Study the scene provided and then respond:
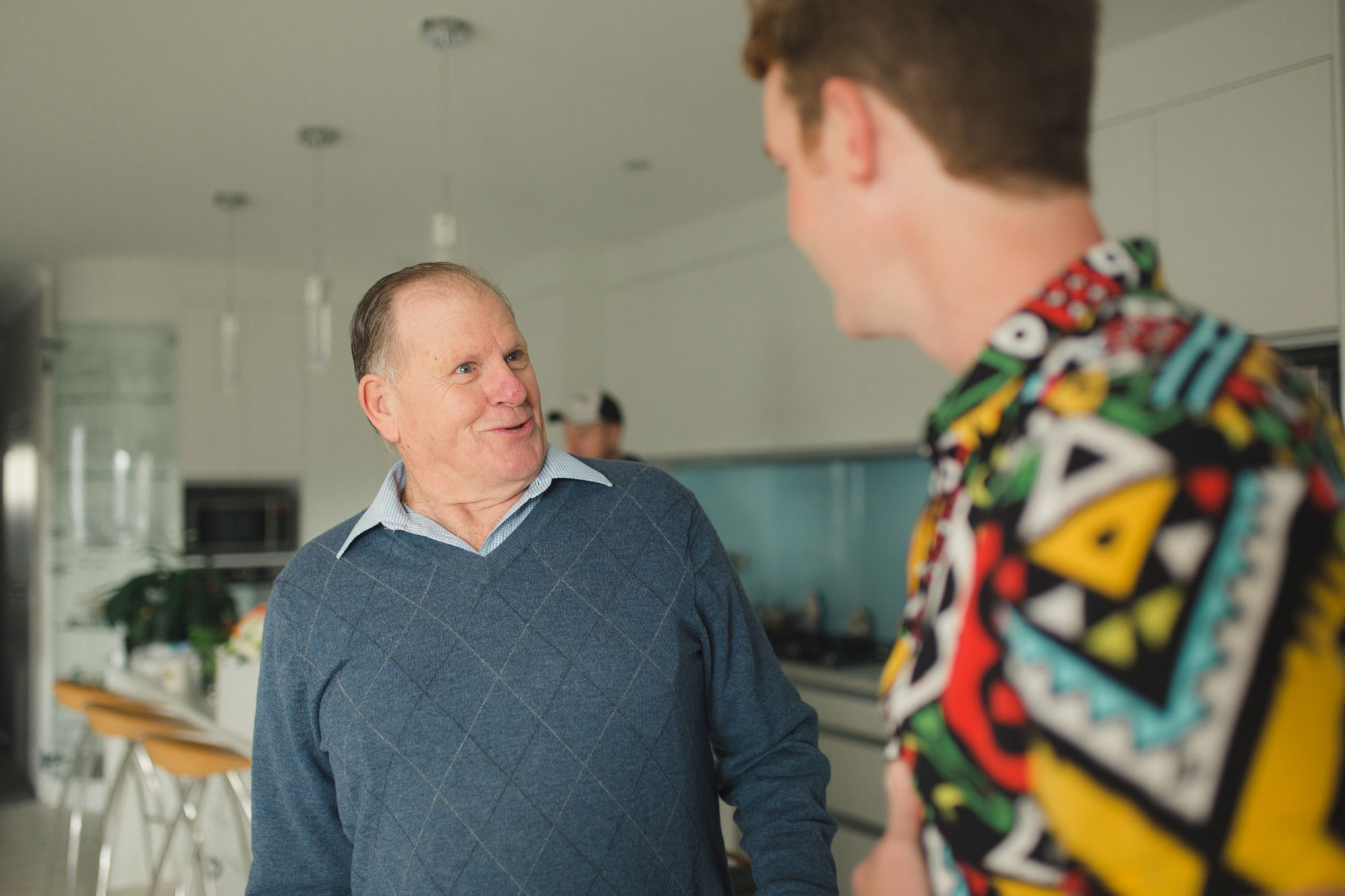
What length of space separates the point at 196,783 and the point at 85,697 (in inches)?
26.5

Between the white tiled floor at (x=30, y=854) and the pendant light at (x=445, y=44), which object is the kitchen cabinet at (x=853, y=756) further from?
the white tiled floor at (x=30, y=854)

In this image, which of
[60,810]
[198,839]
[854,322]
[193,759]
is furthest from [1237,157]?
[60,810]

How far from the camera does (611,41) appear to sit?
2656 mm

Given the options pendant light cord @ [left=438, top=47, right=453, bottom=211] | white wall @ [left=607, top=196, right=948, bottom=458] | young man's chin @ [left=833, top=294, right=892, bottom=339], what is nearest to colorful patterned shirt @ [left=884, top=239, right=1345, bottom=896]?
young man's chin @ [left=833, top=294, right=892, bottom=339]

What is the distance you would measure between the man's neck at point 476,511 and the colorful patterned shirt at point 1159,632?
897 mm

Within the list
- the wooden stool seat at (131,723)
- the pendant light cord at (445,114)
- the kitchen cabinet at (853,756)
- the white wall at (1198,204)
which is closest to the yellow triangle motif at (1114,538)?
the white wall at (1198,204)

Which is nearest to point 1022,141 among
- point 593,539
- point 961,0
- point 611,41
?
point 961,0

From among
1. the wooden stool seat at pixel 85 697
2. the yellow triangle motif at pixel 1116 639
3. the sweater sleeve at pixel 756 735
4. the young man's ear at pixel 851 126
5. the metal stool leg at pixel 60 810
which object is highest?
the young man's ear at pixel 851 126

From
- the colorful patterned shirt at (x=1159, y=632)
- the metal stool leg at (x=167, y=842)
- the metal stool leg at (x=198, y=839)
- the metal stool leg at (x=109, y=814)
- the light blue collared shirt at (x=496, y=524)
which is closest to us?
the colorful patterned shirt at (x=1159, y=632)

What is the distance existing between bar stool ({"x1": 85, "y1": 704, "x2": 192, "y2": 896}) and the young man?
2660 mm

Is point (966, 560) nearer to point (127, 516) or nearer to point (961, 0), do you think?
point (961, 0)

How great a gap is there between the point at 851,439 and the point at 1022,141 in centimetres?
329

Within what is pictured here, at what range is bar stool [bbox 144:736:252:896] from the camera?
2.42m

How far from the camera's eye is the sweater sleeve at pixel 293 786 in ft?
3.95
